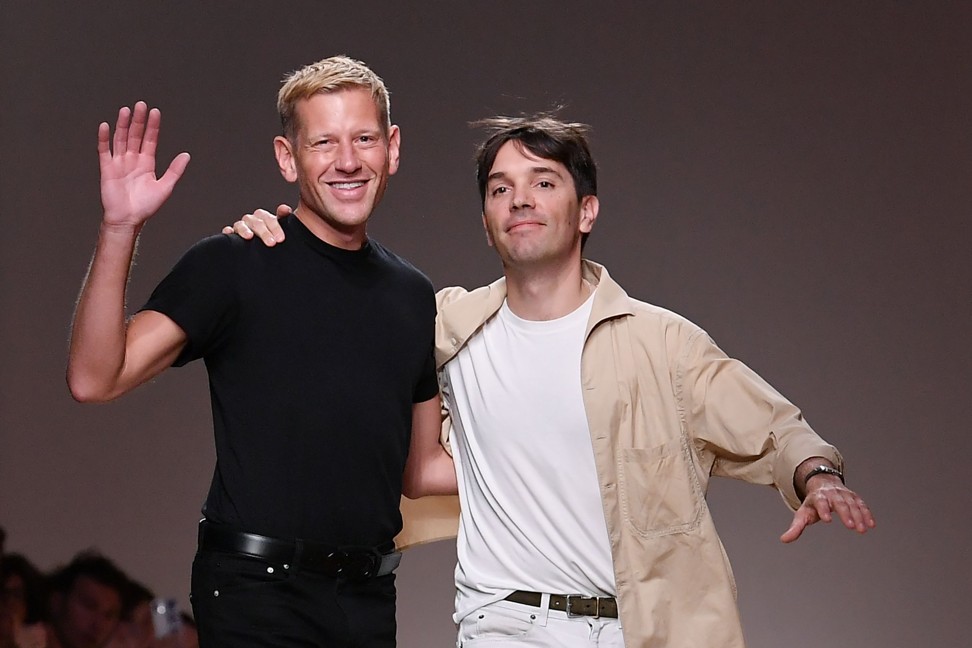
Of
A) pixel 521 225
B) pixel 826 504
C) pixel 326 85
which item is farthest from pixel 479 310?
pixel 826 504

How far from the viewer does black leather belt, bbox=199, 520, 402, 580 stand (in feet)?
6.63

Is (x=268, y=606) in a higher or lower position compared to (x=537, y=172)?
lower

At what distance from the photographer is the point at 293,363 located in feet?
6.86

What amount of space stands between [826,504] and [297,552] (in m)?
0.86

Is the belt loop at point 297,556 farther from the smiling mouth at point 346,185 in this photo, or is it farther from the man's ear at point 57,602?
the man's ear at point 57,602

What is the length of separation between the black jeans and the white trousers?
10.9 inches

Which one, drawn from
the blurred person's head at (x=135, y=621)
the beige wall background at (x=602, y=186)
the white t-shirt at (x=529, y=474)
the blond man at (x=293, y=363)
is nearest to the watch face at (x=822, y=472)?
the white t-shirt at (x=529, y=474)

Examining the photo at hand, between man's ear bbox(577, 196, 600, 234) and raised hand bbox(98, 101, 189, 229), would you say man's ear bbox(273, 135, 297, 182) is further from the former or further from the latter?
man's ear bbox(577, 196, 600, 234)

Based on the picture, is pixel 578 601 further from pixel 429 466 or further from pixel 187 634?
pixel 187 634

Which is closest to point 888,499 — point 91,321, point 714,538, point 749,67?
point 749,67

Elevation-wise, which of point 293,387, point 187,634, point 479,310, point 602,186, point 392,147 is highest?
point 602,186

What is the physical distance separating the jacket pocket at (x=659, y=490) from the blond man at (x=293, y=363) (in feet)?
1.36

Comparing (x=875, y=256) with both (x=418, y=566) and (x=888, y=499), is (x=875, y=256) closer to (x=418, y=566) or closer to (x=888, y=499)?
(x=888, y=499)

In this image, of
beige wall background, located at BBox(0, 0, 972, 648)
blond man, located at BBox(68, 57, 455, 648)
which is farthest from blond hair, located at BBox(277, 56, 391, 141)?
beige wall background, located at BBox(0, 0, 972, 648)
